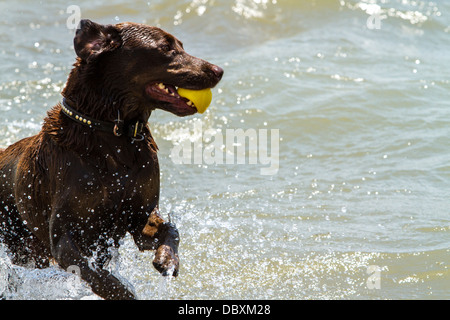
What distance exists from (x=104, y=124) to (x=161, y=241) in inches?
31.5

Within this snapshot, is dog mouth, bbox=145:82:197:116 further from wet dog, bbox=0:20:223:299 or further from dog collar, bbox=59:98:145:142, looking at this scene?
dog collar, bbox=59:98:145:142

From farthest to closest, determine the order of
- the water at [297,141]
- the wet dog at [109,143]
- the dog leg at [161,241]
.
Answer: the water at [297,141]
the wet dog at [109,143]
the dog leg at [161,241]

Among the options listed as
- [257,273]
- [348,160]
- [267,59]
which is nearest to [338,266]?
[257,273]

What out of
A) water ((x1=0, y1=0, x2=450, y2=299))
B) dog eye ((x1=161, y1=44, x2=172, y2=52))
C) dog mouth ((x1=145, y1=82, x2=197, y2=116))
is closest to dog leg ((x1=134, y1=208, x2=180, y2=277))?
water ((x1=0, y1=0, x2=450, y2=299))

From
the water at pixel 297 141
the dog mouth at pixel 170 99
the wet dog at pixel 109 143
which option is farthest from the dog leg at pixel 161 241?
the dog mouth at pixel 170 99

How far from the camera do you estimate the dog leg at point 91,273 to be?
4.27 metres

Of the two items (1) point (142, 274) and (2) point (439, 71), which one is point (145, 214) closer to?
(1) point (142, 274)

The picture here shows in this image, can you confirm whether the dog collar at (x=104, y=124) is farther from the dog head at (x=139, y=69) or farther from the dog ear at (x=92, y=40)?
the dog ear at (x=92, y=40)

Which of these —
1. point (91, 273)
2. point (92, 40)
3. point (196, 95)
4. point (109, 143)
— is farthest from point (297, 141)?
point (91, 273)

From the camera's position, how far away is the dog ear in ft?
14.3

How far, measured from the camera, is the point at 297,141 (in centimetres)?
→ 858

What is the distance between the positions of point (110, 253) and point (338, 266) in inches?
75.3

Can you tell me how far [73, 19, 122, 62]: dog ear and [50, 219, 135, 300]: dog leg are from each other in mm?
1075

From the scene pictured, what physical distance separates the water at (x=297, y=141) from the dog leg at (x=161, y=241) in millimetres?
372
